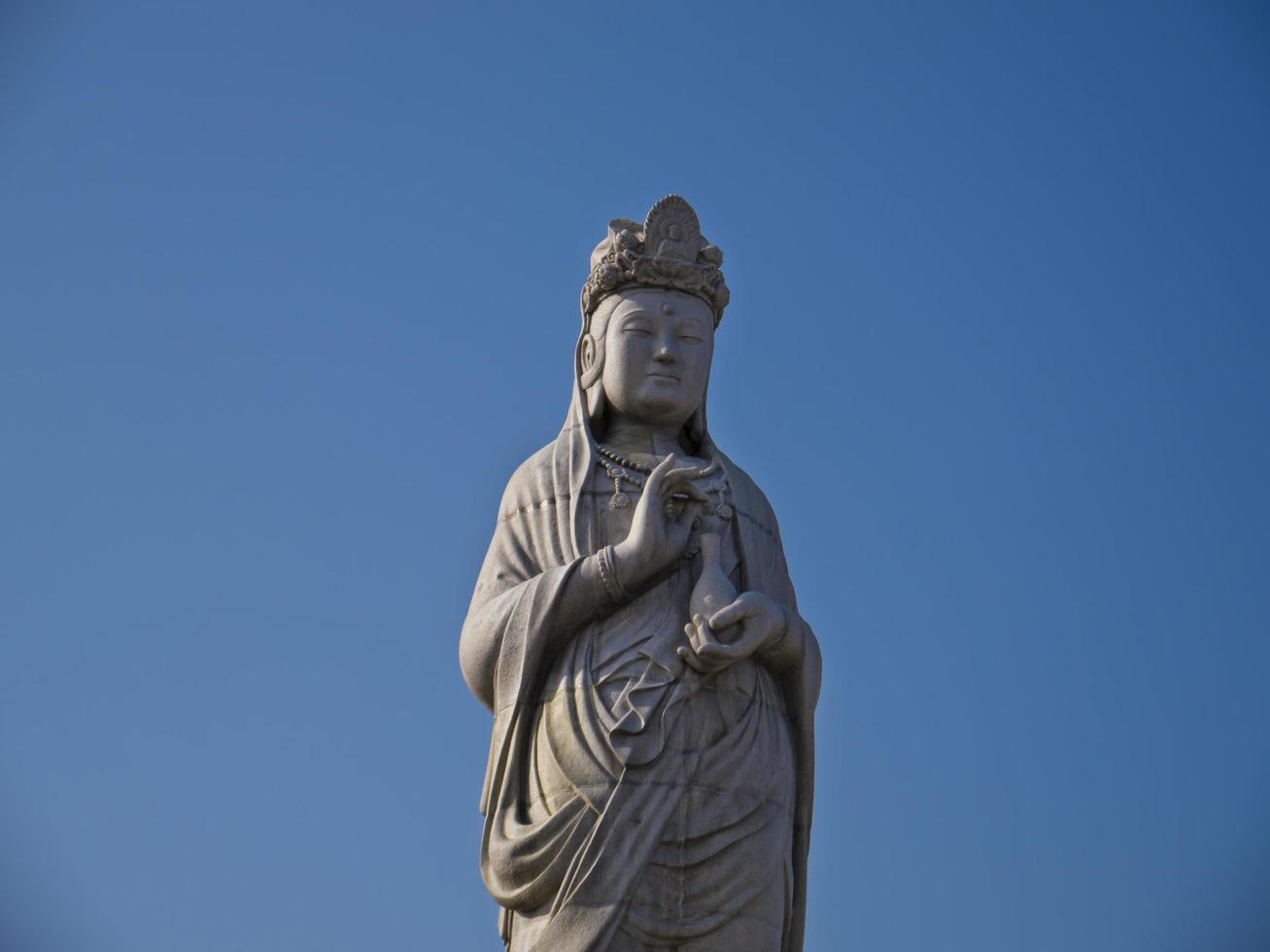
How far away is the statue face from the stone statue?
0.01 m

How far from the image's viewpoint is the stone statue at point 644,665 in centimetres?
1099

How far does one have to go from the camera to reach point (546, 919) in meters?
11.0

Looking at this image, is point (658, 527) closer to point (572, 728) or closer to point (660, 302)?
point (572, 728)

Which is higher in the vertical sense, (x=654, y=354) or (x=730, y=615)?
(x=654, y=354)

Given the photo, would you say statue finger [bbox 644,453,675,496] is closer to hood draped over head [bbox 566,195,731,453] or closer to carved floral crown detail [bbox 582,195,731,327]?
hood draped over head [bbox 566,195,731,453]

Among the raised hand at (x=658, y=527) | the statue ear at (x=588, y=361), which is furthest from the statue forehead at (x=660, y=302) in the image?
the raised hand at (x=658, y=527)

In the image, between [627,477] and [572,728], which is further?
[627,477]

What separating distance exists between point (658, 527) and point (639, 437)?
50.5 inches

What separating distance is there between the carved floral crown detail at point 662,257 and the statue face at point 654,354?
10cm

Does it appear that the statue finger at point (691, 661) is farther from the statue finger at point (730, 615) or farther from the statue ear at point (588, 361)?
the statue ear at point (588, 361)

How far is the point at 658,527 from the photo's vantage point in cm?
1165

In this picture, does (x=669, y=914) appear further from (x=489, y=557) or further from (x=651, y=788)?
(x=489, y=557)

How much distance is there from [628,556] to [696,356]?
187 centimetres

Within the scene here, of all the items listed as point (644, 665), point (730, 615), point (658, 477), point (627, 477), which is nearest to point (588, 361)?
point (627, 477)
